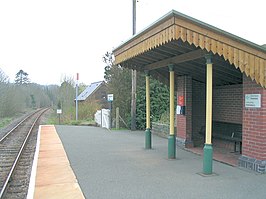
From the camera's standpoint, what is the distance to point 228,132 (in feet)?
34.4

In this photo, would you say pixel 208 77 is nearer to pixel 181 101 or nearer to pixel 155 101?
pixel 181 101

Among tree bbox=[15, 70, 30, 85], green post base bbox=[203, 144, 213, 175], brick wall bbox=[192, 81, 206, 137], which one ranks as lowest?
green post base bbox=[203, 144, 213, 175]

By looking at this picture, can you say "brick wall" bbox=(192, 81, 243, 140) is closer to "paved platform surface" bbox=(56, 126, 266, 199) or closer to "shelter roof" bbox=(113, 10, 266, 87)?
"shelter roof" bbox=(113, 10, 266, 87)

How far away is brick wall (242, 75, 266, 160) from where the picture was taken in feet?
24.0

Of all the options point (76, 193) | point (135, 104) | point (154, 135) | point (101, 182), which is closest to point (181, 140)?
point (154, 135)

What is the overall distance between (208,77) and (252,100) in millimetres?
1212

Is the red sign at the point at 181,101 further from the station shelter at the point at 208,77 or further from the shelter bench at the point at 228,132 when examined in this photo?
the shelter bench at the point at 228,132

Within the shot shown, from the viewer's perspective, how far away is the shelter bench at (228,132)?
389 inches

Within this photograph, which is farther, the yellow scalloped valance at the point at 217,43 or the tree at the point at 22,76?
the tree at the point at 22,76

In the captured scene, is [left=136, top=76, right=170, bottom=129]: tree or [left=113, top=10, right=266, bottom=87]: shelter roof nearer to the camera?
[left=113, top=10, right=266, bottom=87]: shelter roof

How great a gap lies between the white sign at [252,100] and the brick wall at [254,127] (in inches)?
2.7

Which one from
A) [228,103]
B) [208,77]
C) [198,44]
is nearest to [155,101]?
[228,103]

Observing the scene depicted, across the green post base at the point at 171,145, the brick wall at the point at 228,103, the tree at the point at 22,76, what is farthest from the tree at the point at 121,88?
the tree at the point at 22,76

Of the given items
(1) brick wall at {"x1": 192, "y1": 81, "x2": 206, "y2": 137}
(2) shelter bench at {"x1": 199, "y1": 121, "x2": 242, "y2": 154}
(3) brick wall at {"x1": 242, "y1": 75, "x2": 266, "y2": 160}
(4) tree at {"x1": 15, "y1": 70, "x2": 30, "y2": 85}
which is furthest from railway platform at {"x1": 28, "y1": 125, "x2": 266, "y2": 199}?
(4) tree at {"x1": 15, "y1": 70, "x2": 30, "y2": 85}
